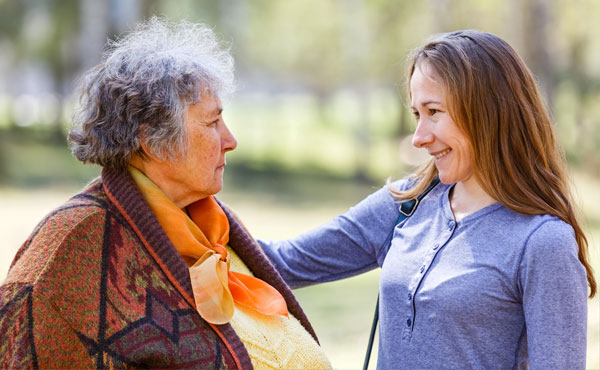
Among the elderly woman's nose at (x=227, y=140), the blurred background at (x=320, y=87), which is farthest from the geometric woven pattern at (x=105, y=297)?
the blurred background at (x=320, y=87)

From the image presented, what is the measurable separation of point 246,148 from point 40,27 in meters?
7.79

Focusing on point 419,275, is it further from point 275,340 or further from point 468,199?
point 275,340

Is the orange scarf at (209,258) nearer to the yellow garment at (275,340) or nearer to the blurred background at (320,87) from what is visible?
the yellow garment at (275,340)

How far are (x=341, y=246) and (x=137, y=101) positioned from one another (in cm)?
→ 92

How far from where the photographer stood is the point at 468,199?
231 cm

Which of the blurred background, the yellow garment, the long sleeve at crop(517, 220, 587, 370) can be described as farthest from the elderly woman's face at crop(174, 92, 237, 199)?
the blurred background

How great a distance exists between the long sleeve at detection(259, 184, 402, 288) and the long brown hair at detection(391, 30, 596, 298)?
0.44 m

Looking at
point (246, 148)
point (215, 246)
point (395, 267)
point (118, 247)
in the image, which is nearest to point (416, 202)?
point (395, 267)

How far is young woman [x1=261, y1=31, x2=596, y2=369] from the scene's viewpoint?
6.56ft

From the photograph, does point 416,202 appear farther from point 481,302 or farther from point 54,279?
point 54,279

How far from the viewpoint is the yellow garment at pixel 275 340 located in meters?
2.26

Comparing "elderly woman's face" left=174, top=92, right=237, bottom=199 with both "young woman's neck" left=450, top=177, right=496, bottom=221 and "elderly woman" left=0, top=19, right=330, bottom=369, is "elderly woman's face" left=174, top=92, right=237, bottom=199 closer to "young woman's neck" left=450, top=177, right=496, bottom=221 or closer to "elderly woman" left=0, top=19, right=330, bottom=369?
"elderly woman" left=0, top=19, right=330, bottom=369

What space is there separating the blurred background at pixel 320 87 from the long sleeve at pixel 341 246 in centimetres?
231

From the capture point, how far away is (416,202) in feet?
8.04
